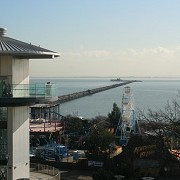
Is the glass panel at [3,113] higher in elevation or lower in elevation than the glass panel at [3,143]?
higher

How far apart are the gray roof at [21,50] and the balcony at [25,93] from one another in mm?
1573

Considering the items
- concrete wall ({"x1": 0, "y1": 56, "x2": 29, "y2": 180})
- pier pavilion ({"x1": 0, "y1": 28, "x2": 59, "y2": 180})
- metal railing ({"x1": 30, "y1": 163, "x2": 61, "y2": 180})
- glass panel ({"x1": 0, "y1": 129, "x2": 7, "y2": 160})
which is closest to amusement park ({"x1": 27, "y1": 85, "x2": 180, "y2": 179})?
metal railing ({"x1": 30, "y1": 163, "x2": 61, "y2": 180})

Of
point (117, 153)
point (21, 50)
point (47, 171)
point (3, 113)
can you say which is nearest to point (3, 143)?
point (3, 113)

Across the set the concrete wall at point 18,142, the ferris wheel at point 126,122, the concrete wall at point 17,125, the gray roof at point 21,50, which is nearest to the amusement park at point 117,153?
the ferris wheel at point 126,122

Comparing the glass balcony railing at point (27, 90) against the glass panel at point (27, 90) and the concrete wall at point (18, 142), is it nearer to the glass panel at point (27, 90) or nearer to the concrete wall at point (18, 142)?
the glass panel at point (27, 90)

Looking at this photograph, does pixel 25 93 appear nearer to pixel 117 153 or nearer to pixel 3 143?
pixel 3 143

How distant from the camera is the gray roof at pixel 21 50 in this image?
1988cm

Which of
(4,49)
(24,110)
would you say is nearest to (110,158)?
(24,110)

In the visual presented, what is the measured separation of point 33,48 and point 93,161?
1318 centimetres

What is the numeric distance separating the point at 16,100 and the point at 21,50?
250cm

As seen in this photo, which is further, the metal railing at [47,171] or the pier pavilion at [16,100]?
the metal railing at [47,171]

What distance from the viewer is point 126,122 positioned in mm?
52312

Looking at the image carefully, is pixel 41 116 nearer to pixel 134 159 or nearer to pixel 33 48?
pixel 134 159

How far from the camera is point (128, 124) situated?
52.1 meters
